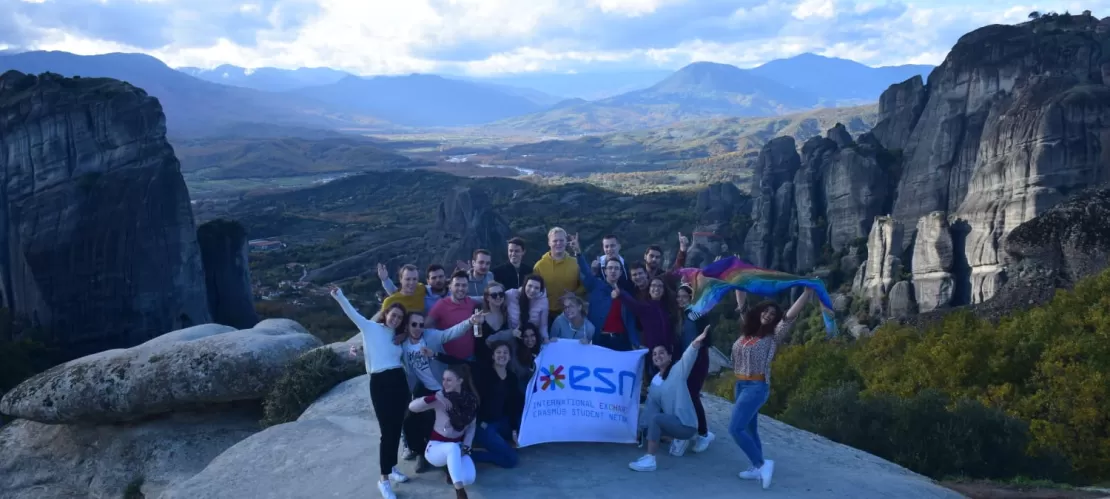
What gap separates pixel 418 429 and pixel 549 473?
1720mm

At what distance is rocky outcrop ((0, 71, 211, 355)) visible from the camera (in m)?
42.8

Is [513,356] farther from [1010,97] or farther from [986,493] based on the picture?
[1010,97]

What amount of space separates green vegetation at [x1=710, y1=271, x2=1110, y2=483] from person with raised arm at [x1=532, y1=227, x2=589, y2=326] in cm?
716

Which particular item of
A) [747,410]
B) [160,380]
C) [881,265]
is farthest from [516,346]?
[881,265]

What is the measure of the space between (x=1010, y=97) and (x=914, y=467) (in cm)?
4860

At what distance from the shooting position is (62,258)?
42.8m

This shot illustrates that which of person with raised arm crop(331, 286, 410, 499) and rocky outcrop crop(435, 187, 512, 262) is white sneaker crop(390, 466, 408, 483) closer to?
person with raised arm crop(331, 286, 410, 499)

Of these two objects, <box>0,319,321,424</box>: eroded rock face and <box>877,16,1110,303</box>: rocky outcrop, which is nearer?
<box>0,319,321,424</box>: eroded rock face

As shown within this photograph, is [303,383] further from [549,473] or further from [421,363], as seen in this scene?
[549,473]

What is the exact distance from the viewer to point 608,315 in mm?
11773

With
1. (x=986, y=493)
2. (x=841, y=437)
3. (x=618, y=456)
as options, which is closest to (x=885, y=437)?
(x=841, y=437)

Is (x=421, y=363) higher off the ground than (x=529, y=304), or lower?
lower

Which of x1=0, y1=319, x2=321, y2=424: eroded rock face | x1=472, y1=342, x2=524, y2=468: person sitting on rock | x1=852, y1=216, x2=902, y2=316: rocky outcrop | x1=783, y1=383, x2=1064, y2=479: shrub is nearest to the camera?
→ x1=472, y1=342, x2=524, y2=468: person sitting on rock

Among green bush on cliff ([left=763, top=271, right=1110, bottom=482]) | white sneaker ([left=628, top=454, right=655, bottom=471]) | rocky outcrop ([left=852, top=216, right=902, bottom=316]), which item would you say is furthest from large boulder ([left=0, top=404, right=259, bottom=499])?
rocky outcrop ([left=852, top=216, right=902, bottom=316])
